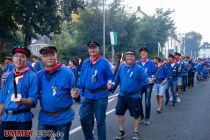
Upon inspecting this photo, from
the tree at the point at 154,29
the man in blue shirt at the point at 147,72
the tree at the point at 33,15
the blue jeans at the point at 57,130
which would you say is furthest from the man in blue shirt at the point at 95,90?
the tree at the point at 154,29

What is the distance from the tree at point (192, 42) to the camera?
146875mm

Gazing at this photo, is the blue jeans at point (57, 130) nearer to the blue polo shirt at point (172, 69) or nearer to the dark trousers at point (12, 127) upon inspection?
the dark trousers at point (12, 127)

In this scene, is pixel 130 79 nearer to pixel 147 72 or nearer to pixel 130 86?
pixel 130 86

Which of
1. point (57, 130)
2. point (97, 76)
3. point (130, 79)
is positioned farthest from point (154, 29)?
point (57, 130)

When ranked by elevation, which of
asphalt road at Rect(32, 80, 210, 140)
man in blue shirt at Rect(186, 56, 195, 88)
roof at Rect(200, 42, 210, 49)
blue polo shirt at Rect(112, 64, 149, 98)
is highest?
roof at Rect(200, 42, 210, 49)

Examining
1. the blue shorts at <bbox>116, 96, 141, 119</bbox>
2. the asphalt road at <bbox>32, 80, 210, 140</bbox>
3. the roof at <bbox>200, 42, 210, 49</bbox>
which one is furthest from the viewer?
the roof at <bbox>200, 42, 210, 49</bbox>

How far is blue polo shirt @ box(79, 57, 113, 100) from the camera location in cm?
706

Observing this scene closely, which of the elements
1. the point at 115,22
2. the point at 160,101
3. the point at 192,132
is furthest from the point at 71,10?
the point at 192,132

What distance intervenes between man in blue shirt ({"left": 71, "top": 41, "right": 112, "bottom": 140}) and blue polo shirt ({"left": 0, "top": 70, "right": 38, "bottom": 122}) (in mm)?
1831

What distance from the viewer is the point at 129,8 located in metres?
47.8

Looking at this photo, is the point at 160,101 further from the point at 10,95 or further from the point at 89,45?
the point at 10,95

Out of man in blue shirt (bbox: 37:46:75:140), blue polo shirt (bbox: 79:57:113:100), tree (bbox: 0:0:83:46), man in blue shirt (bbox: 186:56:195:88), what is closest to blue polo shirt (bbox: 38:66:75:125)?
man in blue shirt (bbox: 37:46:75:140)

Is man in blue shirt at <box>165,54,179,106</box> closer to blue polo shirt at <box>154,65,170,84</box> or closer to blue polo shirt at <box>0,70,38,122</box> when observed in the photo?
blue polo shirt at <box>154,65,170,84</box>

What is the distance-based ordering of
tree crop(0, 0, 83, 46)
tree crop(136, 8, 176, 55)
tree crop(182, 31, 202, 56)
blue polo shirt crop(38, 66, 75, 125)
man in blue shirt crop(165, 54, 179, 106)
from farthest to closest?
tree crop(182, 31, 202, 56) → tree crop(136, 8, 176, 55) → tree crop(0, 0, 83, 46) → man in blue shirt crop(165, 54, 179, 106) → blue polo shirt crop(38, 66, 75, 125)
